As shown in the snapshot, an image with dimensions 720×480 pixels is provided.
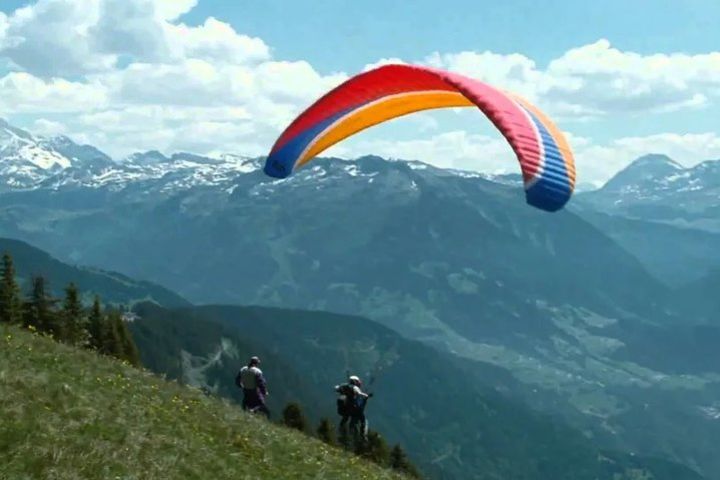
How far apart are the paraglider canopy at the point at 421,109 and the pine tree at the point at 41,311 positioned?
29.1 meters

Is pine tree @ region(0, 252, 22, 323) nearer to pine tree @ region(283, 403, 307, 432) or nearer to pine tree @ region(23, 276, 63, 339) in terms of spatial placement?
pine tree @ region(23, 276, 63, 339)

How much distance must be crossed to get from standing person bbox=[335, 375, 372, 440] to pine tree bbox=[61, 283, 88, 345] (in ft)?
101

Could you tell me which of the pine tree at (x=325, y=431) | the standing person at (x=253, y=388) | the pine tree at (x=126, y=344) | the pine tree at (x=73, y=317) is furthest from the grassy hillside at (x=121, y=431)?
the pine tree at (x=126, y=344)

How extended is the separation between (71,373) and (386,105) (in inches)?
555

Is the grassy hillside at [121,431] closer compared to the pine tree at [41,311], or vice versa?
the grassy hillside at [121,431]

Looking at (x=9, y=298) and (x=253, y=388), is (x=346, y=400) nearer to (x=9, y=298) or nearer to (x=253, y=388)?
(x=253, y=388)

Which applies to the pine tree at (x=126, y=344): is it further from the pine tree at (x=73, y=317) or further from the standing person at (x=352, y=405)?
the standing person at (x=352, y=405)

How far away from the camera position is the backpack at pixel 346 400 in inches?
1038

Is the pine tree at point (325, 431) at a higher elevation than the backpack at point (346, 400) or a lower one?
lower

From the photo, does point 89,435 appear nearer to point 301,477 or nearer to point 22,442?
point 22,442

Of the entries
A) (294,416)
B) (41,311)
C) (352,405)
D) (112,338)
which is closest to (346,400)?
(352,405)

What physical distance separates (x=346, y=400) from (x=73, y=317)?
3473 cm

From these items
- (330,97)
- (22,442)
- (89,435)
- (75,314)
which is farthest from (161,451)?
(75,314)

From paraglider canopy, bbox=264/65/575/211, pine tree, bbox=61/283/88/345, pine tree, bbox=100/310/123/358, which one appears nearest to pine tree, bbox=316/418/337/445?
pine tree, bbox=100/310/123/358
